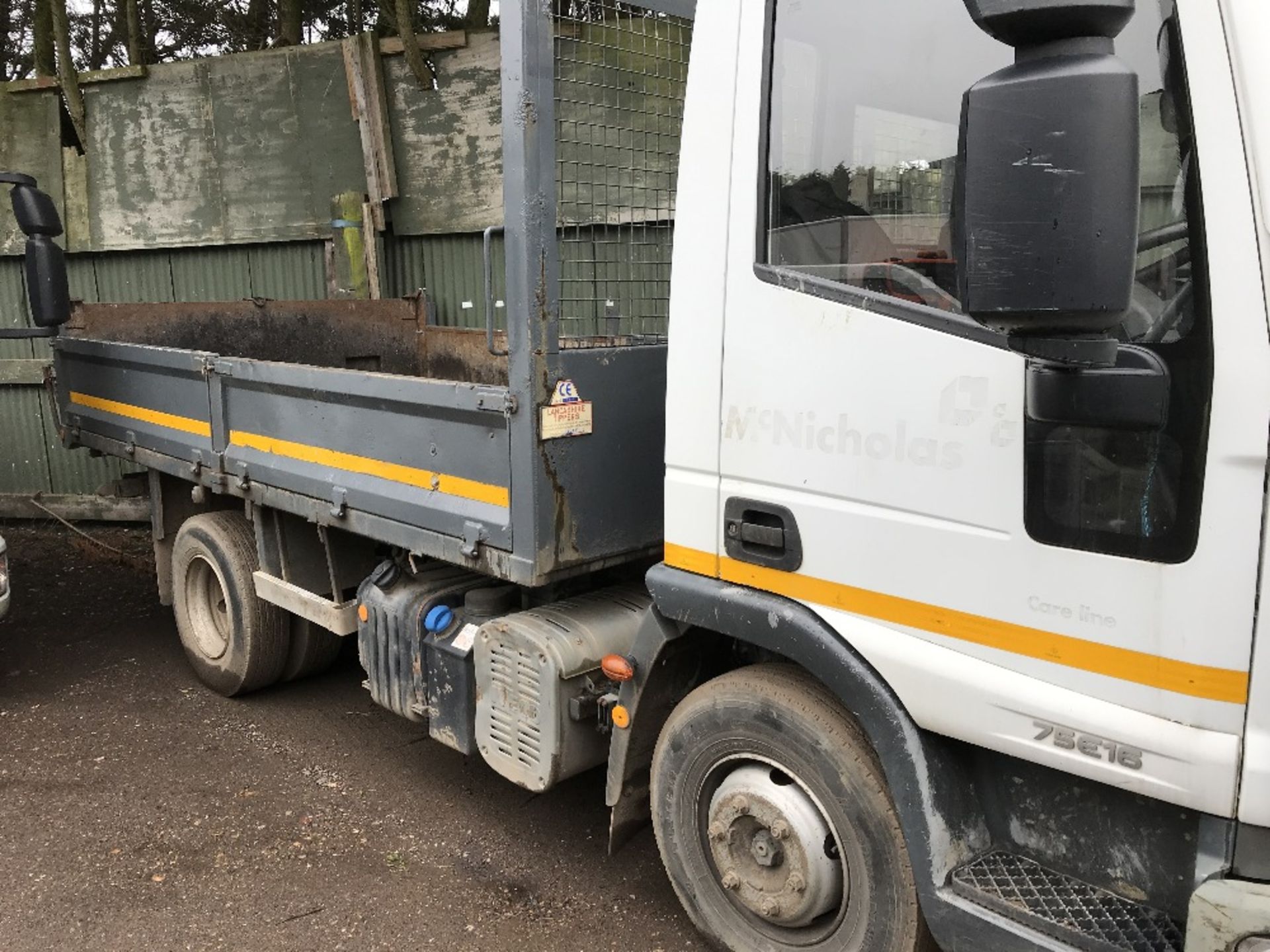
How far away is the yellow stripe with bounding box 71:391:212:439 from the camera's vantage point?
4508 mm

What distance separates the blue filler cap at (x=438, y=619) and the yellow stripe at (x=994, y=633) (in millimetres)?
1188

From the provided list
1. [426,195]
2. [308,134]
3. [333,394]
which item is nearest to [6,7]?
[308,134]

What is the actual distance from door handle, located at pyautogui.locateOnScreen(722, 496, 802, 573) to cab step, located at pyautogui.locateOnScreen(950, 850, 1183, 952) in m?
0.74

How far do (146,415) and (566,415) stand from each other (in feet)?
9.45

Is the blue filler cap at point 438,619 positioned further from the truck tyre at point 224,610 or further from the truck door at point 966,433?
the truck tyre at point 224,610

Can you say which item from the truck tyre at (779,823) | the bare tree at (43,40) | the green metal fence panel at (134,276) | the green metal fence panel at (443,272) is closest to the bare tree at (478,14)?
the green metal fence panel at (443,272)

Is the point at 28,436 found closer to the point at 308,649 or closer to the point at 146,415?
the point at 146,415

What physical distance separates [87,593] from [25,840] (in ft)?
11.1

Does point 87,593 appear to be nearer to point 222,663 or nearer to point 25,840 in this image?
point 222,663

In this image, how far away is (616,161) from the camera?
3311 mm

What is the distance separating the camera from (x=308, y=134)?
8.02 m

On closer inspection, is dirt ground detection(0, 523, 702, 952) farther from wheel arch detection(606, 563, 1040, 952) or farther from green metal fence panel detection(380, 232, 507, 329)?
green metal fence panel detection(380, 232, 507, 329)

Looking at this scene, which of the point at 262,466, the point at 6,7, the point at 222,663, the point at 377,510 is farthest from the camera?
the point at 6,7

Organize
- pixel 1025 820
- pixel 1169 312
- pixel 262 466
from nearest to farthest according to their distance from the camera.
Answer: pixel 1169 312, pixel 1025 820, pixel 262 466
